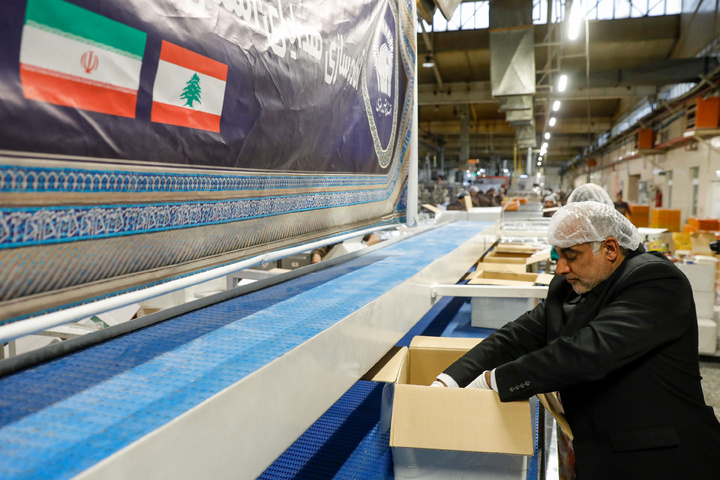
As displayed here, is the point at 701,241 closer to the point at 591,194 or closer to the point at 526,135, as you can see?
the point at 591,194

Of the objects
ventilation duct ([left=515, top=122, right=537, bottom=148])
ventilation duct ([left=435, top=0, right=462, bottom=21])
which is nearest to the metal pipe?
ventilation duct ([left=435, top=0, right=462, bottom=21])

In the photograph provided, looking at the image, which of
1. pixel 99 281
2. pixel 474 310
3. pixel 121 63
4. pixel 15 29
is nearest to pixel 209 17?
pixel 121 63

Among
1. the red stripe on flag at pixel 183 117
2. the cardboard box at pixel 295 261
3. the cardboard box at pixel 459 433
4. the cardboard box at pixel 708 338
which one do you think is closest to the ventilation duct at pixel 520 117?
the cardboard box at pixel 708 338

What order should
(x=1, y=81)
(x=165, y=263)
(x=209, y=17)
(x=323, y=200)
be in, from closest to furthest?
1. (x=1, y=81)
2. (x=165, y=263)
3. (x=209, y=17)
4. (x=323, y=200)

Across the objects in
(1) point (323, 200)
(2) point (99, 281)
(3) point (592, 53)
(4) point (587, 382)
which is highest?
(3) point (592, 53)

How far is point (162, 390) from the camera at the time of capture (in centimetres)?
85

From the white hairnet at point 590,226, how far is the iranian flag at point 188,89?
3.53ft

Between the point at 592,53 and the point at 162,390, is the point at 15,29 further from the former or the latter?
the point at 592,53

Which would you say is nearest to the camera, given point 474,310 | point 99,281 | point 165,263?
point 99,281

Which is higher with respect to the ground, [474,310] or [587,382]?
[587,382]

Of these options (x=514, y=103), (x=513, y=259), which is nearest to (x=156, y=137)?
(x=513, y=259)

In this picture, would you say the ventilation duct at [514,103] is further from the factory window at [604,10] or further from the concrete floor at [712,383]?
the concrete floor at [712,383]

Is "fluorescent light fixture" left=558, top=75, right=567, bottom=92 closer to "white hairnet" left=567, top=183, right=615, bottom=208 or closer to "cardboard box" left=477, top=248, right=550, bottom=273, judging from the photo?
"cardboard box" left=477, top=248, right=550, bottom=273

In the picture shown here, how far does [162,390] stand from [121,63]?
663 millimetres
